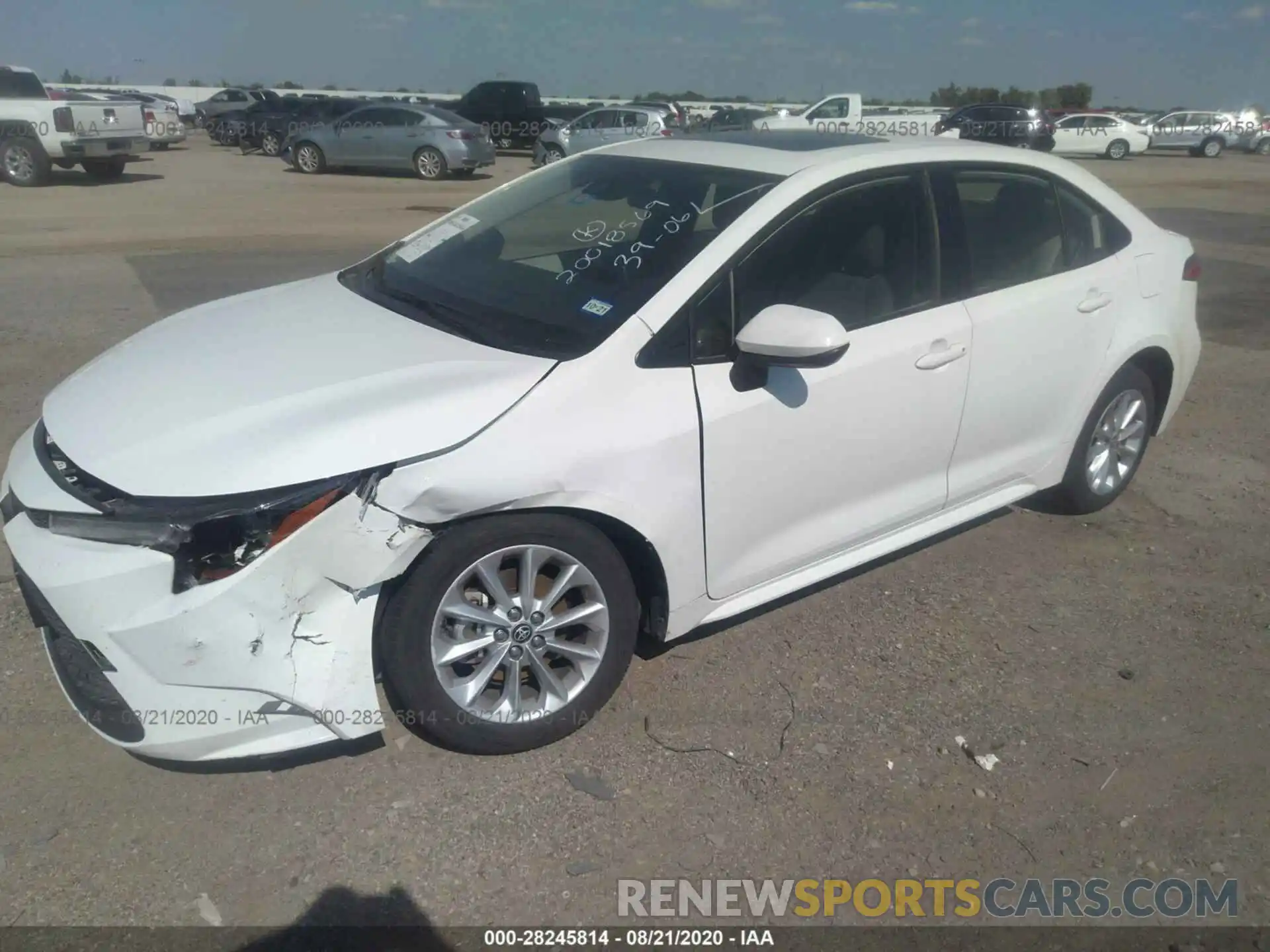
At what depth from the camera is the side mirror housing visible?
2.96 m

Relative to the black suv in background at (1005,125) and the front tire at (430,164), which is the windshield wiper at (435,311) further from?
the black suv in background at (1005,125)

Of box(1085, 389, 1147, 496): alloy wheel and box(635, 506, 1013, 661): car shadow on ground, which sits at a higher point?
box(1085, 389, 1147, 496): alloy wheel

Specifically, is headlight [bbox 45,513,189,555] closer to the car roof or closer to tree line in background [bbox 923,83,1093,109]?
the car roof

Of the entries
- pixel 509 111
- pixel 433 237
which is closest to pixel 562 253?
pixel 433 237

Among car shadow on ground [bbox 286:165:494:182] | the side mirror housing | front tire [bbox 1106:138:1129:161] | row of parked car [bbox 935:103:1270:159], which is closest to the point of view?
the side mirror housing

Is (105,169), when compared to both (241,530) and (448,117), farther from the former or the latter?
(241,530)

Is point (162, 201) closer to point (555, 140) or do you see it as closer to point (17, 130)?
point (17, 130)

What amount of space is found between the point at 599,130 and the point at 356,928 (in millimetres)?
24461

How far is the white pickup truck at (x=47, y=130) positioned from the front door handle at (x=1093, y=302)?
1735 centimetres

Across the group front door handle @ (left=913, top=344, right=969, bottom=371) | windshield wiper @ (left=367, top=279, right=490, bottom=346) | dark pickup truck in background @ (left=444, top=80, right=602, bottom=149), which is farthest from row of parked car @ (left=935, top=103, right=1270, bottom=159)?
windshield wiper @ (left=367, top=279, right=490, bottom=346)

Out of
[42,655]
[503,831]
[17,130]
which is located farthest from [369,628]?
[17,130]

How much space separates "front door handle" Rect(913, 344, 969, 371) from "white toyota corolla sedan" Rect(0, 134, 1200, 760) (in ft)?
0.06

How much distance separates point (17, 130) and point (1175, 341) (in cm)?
1821

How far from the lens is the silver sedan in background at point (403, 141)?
21.3m
